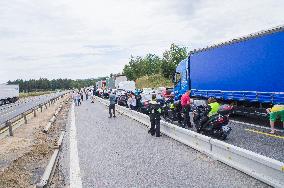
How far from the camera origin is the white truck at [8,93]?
69938 mm

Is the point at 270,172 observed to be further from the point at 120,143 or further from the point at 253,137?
the point at 120,143

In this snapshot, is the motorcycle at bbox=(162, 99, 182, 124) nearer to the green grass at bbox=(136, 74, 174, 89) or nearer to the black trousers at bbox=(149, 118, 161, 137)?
the black trousers at bbox=(149, 118, 161, 137)

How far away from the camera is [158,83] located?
94.8m

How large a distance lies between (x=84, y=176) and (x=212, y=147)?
3317 mm

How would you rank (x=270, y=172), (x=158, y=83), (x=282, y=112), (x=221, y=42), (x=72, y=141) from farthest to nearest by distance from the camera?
1. (x=158, y=83)
2. (x=221, y=42)
3. (x=72, y=141)
4. (x=282, y=112)
5. (x=270, y=172)

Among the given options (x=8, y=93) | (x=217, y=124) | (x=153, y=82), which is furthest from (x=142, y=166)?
(x=153, y=82)

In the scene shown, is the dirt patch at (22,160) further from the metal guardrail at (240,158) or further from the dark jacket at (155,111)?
the metal guardrail at (240,158)

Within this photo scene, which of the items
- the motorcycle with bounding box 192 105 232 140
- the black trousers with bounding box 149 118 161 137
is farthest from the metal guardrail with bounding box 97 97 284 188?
the black trousers with bounding box 149 118 161 137

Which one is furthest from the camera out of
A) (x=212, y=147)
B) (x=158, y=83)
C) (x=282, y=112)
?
(x=158, y=83)

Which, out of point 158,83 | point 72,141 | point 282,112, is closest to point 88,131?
point 72,141

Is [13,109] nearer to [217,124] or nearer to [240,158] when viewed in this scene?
[217,124]

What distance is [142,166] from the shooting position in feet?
32.6

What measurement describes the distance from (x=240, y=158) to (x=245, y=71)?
10434mm

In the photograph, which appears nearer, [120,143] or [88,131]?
[120,143]
